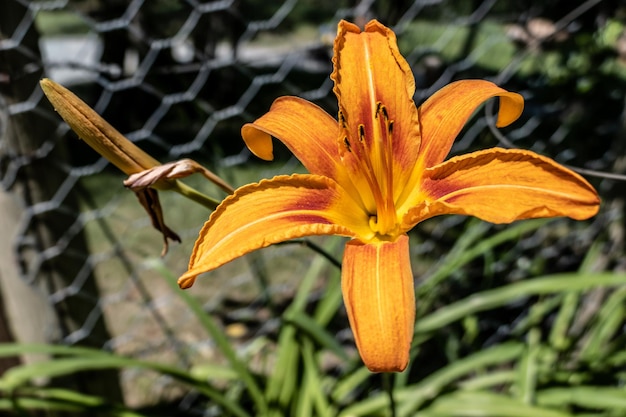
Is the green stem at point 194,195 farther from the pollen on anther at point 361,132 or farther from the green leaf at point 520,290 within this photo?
the green leaf at point 520,290

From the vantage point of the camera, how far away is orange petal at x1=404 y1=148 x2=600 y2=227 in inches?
16.9

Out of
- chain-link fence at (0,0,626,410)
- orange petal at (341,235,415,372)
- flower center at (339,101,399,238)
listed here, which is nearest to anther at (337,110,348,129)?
flower center at (339,101,399,238)

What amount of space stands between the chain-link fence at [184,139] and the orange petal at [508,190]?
17 centimetres

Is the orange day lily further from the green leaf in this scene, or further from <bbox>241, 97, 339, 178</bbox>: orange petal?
the green leaf

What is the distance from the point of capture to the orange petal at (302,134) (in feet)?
1.85

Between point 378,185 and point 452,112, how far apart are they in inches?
3.8

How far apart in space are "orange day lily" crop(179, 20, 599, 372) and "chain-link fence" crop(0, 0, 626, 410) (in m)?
0.17

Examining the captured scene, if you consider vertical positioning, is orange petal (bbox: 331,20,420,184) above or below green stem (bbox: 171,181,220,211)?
above

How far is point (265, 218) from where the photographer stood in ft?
1.62

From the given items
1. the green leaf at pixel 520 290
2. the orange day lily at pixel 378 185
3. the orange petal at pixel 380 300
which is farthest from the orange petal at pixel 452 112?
the green leaf at pixel 520 290

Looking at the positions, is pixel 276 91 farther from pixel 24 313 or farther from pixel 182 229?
pixel 24 313

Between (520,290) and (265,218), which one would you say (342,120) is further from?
(520,290)

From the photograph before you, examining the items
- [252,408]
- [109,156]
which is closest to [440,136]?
[109,156]

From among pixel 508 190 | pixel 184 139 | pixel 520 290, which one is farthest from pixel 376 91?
pixel 184 139
